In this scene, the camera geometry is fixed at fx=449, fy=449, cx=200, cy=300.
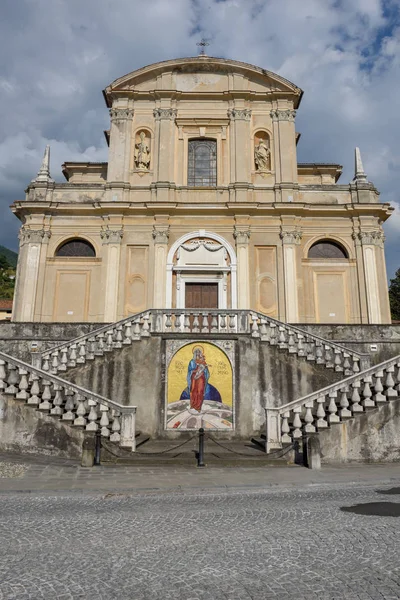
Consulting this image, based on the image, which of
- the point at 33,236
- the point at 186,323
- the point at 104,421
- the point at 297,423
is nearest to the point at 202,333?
the point at 186,323

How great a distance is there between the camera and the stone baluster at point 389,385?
433 inches

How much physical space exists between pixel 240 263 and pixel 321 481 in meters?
14.1

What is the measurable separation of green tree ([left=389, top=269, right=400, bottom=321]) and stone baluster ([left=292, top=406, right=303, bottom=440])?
32.9 metres

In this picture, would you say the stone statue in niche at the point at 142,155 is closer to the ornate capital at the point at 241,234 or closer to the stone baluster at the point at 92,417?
the ornate capital at the point at 241,234

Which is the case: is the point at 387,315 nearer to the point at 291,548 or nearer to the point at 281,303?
the point at 281,303

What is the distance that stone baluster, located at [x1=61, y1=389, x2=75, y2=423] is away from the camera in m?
10.5

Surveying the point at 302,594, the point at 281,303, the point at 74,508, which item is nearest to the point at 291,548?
the point at 302,594

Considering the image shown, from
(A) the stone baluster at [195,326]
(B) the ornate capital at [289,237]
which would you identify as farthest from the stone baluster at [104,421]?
(B) the ornate capital at [289,237]

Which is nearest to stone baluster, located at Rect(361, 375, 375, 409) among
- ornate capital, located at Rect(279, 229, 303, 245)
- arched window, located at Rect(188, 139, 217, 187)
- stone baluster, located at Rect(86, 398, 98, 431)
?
stone baluster, located at Rect(86, 398, 98, 431)

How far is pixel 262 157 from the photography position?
77.3ft

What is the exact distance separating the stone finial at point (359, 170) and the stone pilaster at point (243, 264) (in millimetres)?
6643

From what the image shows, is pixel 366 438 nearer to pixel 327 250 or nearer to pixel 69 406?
pixel 69 406

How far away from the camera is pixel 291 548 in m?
4.90

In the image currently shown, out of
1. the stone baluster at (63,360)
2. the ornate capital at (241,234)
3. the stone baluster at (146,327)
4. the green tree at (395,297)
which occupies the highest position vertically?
the green tree at (395,297)
